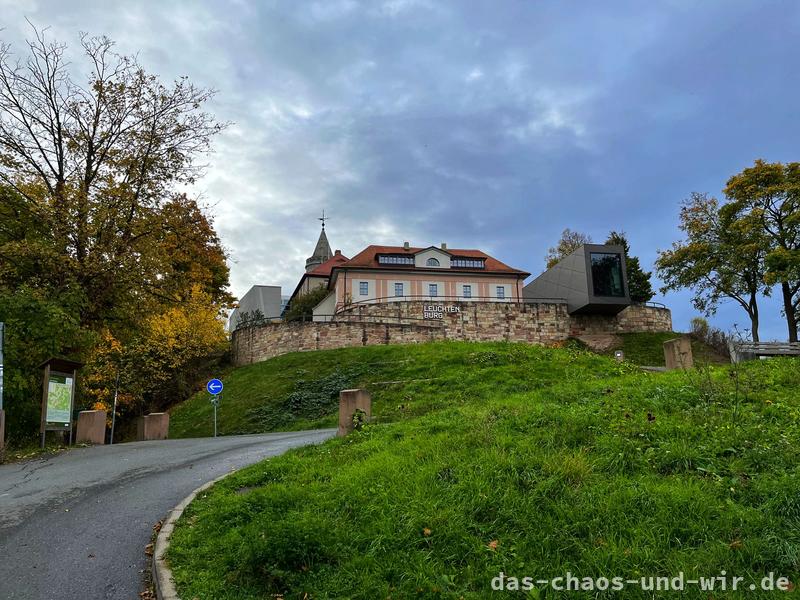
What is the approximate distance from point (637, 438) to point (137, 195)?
17458 millimetres

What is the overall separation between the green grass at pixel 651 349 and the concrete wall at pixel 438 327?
74.0 inches

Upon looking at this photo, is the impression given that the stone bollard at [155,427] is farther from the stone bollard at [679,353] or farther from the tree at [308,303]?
the tree at [308,303]

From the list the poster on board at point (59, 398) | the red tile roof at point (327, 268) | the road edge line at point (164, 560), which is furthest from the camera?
the red tile roof at point (327, 268)

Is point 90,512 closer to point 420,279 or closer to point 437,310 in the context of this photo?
point 437,310

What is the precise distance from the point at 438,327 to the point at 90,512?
3495 centimetres

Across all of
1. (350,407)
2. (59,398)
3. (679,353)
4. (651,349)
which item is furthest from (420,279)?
(350,407)

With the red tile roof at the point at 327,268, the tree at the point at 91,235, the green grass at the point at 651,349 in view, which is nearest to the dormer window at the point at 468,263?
the red tile roof at the point at 327,268

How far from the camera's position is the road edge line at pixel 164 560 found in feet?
16.1

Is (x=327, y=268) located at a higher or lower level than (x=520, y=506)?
higher

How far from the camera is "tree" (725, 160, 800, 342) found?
34688 millimetres

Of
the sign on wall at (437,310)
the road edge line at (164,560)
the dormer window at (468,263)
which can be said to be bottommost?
the road edge line at (164,560)

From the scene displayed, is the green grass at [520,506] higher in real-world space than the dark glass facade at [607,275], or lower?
lower

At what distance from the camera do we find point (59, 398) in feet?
49.7

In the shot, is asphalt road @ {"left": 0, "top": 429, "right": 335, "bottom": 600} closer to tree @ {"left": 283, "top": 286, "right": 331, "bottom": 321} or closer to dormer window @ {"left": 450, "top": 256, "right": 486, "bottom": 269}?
tree @ {"left": 283, "top": 286, "right": 331, "bottom": 321}
